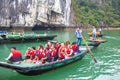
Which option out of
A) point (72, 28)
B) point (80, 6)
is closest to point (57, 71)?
point (72, 28)

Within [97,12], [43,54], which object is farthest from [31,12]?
[43,54]

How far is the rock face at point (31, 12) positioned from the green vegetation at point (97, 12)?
1150 centimetres

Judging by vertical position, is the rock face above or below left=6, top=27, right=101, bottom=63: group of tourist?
above

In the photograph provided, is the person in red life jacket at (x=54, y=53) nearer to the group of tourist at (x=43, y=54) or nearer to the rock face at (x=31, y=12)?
the group of tourist at (x=43, y=54)

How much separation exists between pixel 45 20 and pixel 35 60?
35.5 metres

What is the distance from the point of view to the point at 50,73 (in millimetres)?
15211

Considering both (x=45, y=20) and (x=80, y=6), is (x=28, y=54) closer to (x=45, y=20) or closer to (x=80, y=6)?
(x=45, y=20)

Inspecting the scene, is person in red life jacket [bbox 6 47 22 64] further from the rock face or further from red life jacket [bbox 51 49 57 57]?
the rock face

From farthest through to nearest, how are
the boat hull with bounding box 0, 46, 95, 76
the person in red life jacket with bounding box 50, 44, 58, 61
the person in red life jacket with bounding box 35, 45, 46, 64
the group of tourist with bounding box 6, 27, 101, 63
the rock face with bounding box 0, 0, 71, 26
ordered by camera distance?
the rock face with bounding box 0, 0, 71, 26
the person in red life jacket with bounding box 50, 44, 58, 61
the person in red life jacket with bounding box 35, 45, 46, 64
the group of tourist with bounding box 6, 27, 101, 63
the boat hull with bounding box 0, 46, 95, 76

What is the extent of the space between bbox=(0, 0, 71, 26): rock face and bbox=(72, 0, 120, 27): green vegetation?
11.5m

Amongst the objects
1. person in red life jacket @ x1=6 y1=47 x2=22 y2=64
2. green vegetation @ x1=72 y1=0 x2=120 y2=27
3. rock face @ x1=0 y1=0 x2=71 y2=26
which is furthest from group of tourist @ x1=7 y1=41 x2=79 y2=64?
green vegetation @ x1=72 y1=0 x2=120 y2=27

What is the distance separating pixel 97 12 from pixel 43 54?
196 ft

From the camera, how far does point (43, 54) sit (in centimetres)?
1527

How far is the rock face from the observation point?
45281 millimetres
